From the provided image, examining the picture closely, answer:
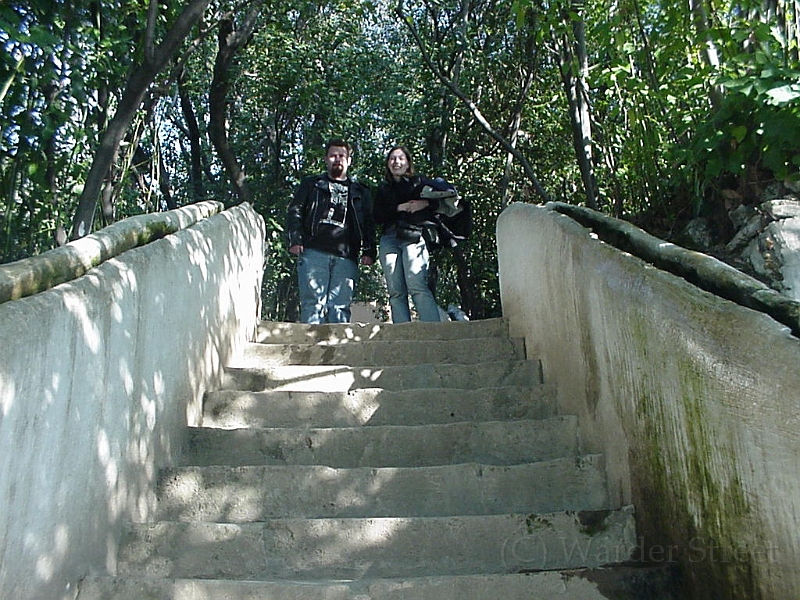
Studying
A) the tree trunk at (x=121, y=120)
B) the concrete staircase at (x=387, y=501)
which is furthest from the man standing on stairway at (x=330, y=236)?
the concrete staircase at (x=387, y=501)

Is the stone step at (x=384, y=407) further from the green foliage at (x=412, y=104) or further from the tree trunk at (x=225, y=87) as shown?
the tree trunk at (x=225, y=87)

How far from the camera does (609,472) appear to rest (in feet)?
10.4

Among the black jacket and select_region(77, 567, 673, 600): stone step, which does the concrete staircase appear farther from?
the black jacket

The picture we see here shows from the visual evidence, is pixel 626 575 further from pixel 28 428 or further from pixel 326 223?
pixel 326 223

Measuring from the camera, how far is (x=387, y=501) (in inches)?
128

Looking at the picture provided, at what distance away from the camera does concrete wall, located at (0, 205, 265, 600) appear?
208cm

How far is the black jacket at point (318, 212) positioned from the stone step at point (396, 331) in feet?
2.87

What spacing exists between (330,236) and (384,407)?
2.18 metres

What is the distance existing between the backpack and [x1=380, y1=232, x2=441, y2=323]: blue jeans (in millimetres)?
132

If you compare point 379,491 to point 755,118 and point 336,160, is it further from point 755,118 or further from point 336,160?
point 336,160

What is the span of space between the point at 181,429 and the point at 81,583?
3.79 ft

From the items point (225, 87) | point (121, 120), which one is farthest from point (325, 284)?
point (225, 87)

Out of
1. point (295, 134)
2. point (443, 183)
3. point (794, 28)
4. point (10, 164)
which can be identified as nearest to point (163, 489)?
point (10, 164)

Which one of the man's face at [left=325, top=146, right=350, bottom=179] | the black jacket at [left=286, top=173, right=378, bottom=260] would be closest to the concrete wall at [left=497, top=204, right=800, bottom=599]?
the black jacket at [left=286, top=173, right=378, bottom=260]
